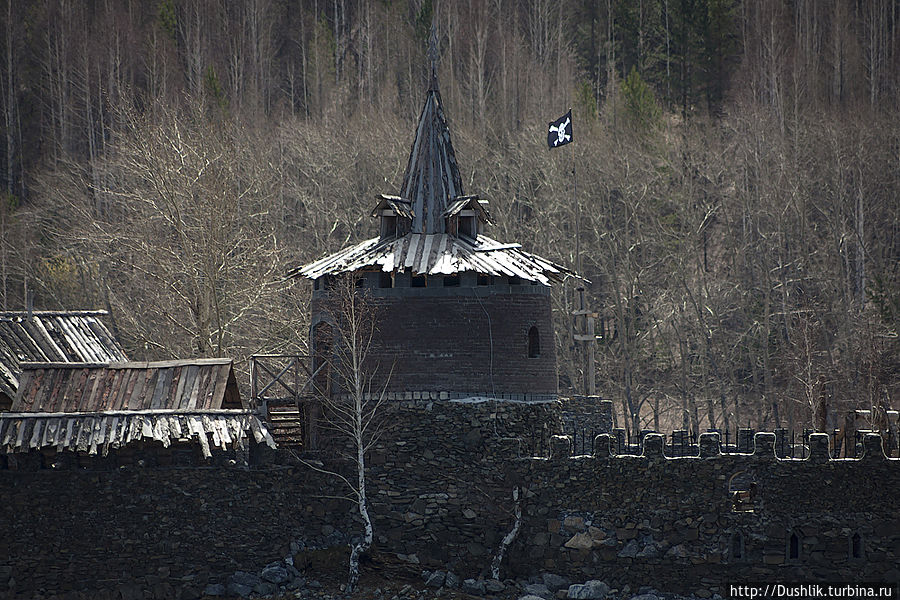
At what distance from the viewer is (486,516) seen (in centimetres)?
3297

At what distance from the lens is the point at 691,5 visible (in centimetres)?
7356

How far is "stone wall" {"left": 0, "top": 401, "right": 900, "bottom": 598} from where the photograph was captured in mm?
31438

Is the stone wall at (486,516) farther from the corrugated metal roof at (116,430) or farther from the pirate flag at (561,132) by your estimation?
the pirate flag at (561,132)

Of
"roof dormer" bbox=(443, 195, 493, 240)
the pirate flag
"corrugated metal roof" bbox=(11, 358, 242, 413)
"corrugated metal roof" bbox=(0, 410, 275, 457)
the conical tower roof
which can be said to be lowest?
"corrugated metal roof" bbox=(0, 410, 275, 457)

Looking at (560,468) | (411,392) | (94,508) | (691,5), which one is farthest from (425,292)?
(691,5)

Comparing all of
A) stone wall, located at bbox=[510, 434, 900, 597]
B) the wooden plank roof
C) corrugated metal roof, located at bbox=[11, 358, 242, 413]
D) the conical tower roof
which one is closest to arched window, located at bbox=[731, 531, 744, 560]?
stone wall, located at bbox=[510, 434, 900, 597]

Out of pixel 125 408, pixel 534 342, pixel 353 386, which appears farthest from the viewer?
pixel 534 342

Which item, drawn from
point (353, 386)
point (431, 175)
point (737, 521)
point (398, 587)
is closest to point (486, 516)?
point (398, 587)

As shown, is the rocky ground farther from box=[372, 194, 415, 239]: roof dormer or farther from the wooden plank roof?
box=[372, 194, 415, 239]: roof dormer

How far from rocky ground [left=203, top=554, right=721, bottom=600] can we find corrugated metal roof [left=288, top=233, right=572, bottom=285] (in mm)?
6767

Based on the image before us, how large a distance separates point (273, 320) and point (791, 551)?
76.5ft

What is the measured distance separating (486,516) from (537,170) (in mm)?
29925

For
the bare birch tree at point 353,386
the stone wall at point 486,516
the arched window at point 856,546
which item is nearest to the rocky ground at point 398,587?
the stone wall at point 486,516

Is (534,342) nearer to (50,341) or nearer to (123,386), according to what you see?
(123,386)
